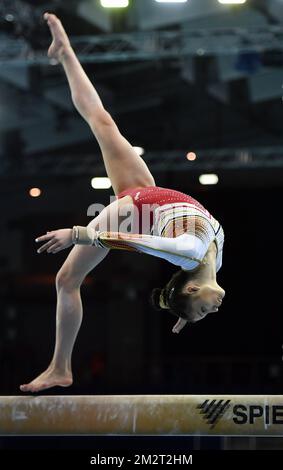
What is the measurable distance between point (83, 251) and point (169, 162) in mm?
5855

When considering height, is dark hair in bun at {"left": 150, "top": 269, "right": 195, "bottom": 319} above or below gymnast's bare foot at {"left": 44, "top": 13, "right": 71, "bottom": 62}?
below

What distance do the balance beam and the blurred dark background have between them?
5.51 meters

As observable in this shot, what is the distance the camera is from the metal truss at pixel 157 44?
8.14 m

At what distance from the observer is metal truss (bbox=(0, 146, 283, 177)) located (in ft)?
31.9

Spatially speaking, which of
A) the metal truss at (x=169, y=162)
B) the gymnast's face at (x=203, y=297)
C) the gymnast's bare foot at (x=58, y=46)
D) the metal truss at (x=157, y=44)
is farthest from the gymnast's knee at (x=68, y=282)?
the metal truss at (x=169, y=162)

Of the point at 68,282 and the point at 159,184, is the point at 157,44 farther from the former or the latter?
the point at 68,282

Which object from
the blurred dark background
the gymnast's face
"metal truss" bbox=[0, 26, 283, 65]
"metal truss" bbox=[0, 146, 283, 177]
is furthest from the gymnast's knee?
"metal truss" bbox=[0, 146, 283, 177]

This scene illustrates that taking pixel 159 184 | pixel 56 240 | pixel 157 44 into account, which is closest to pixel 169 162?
pixel 159 184

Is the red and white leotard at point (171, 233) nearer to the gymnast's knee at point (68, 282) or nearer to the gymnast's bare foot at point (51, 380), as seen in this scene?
the gymnast's knee at point (68, 282)

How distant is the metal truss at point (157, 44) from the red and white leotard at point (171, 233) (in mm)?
4033

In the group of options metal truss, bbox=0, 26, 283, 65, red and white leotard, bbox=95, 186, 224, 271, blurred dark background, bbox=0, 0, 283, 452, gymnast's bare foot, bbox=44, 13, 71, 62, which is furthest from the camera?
blurred dark background, bbox=0, 0, 283, 452

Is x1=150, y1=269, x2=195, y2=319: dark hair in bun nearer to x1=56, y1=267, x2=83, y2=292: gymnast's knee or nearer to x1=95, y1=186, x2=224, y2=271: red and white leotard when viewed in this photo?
x1=95, y1=186, x2=224, y2=271: red and white leotard

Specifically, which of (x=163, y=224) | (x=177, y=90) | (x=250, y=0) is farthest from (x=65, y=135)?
(x=163, y=224)

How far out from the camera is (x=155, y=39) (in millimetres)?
8352
